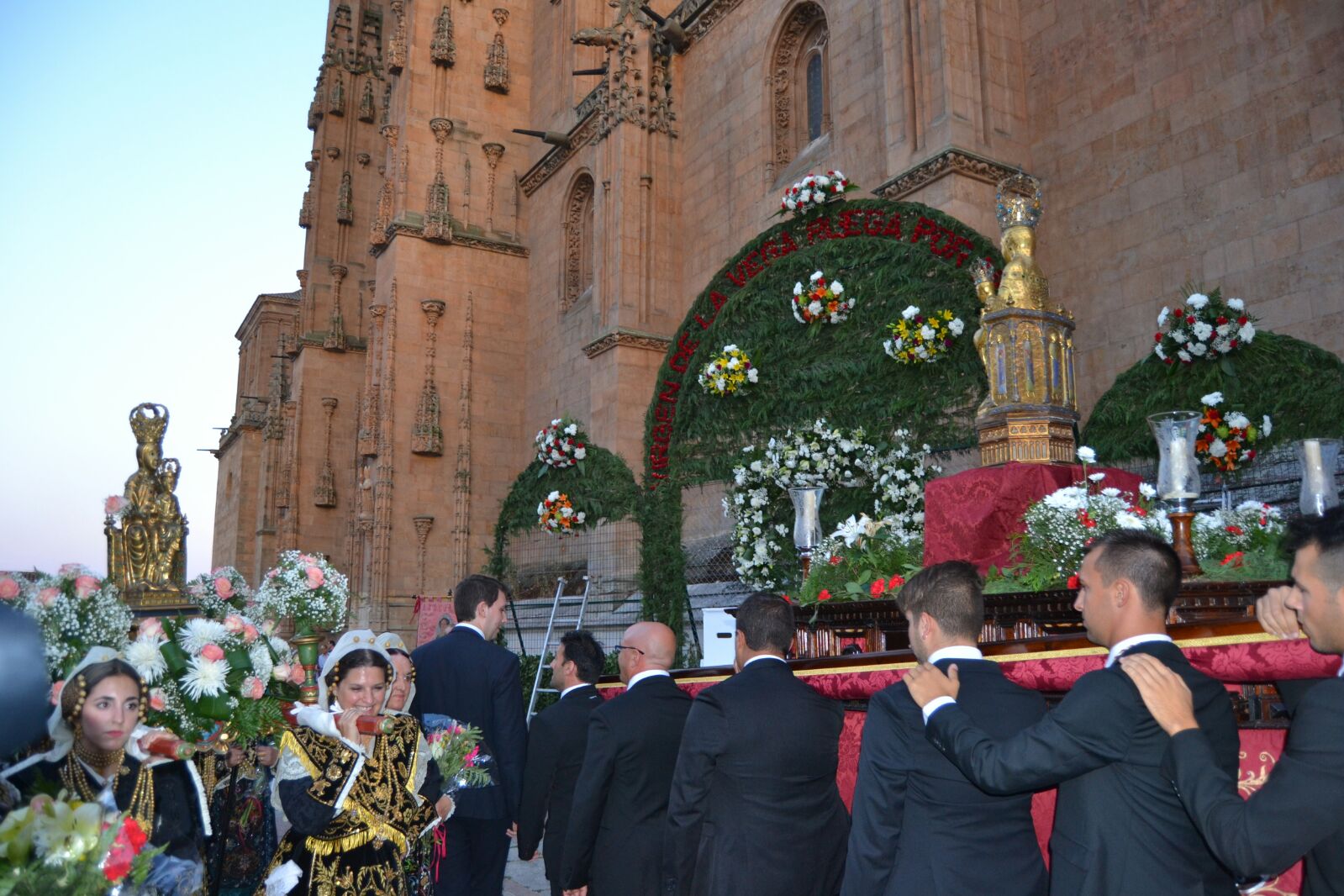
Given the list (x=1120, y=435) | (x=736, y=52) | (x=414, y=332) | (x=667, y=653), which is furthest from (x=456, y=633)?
(x=414, y=332)

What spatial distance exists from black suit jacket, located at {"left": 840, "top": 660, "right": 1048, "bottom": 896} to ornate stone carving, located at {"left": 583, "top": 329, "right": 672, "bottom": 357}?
14.0 meters

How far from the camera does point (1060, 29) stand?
10961 mm

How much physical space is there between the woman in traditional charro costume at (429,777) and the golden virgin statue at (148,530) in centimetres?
270

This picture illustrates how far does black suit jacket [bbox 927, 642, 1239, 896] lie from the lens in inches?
86.6

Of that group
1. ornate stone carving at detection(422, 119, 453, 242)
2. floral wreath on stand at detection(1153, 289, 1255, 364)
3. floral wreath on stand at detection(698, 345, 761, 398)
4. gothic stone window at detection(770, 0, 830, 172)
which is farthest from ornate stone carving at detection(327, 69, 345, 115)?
floral wreath on stand at detection(1153, 289, 1255, 364)

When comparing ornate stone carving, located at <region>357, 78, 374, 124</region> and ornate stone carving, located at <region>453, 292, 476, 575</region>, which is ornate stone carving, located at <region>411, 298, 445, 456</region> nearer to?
ornate stone carving, located at <region>453, 292, 476, 575</region>

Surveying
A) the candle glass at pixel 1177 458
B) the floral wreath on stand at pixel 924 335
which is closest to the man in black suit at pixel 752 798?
the candle glass at pixel 1177 458

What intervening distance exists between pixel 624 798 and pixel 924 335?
21.3 ft

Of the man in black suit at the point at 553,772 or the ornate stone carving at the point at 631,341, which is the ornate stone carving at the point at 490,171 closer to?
the ornate stone carving at the point at 631,341

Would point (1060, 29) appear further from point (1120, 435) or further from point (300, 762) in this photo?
point (300, 762)

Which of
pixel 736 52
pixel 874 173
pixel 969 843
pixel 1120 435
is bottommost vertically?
pixel 969 843

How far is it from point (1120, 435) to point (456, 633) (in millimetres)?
6191

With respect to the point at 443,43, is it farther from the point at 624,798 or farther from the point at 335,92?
the point at 624,798

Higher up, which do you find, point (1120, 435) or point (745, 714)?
point (1120, 435)
